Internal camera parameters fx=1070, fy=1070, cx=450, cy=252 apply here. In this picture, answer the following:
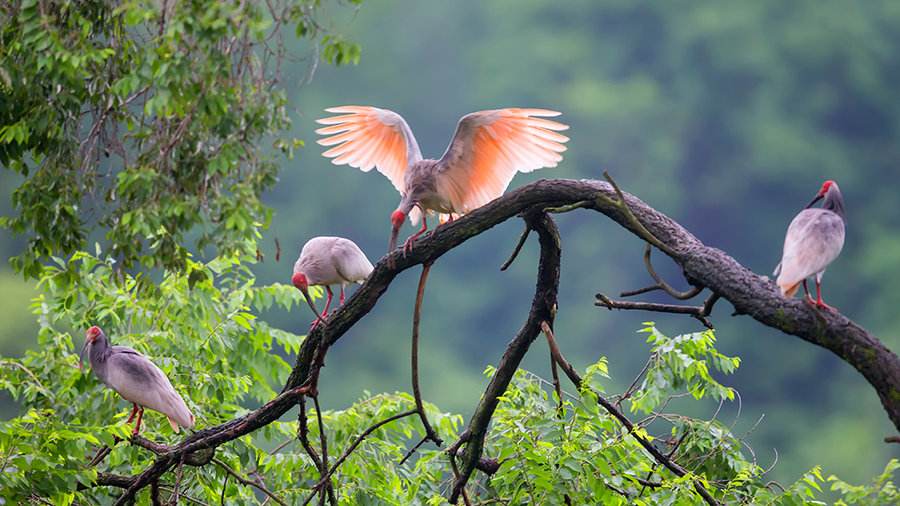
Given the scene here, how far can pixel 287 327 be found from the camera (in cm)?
1501

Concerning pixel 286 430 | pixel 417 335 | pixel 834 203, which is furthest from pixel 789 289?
pixel 286 430

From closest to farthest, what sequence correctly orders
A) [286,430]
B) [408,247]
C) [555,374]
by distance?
1. [408,247]
2. [555,374]
3. [286,430]

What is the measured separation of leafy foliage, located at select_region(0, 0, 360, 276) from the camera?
414cm

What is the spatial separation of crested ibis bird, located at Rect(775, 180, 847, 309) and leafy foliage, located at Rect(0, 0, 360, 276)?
6.85 ft

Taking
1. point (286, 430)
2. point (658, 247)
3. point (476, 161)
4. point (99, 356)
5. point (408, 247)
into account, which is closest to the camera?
point (658, 247)

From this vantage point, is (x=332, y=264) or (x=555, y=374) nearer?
(x=555, y=374)

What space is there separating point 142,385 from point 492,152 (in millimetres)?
1820

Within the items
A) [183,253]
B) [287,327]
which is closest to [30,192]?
[183,253]

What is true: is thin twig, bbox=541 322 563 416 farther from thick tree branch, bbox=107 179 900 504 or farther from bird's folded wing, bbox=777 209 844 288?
bird's folded wing, bbox=777 209 844 288

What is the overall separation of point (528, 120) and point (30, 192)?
237 cm

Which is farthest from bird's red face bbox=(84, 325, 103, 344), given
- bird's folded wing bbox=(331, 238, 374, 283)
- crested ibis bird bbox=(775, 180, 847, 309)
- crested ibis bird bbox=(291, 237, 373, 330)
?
crested ibis bird bbox=(775, 180, 847, 309)

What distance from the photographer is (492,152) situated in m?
3.83

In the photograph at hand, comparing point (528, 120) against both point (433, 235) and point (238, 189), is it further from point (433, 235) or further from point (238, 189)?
point (238, 189)

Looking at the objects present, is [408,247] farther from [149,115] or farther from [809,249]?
[149,115]
